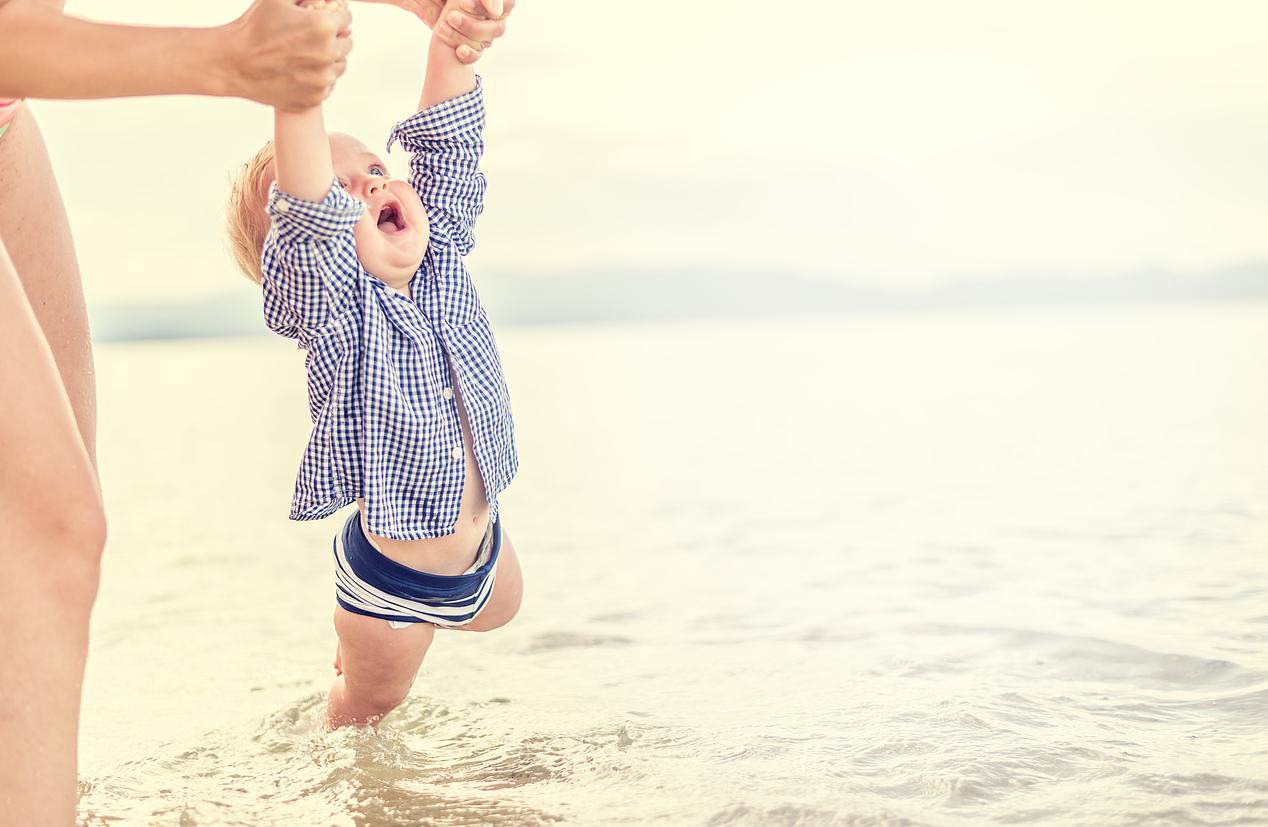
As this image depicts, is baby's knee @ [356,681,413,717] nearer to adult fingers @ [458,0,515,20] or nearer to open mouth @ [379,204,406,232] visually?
open mouth @ [379,204,406,232]

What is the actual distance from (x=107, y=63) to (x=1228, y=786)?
2197 millimetres

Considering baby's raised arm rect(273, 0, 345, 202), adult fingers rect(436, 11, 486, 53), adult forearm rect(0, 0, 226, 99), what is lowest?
baby's raised arm rect(273, 0, 345, 202)

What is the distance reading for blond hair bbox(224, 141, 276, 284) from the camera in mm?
2045

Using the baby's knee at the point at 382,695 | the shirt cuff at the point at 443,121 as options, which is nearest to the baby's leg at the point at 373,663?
the baby's knee at the point at 382,695

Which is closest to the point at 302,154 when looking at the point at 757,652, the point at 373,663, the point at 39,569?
the point at 39,569

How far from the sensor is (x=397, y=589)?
2.08 metres

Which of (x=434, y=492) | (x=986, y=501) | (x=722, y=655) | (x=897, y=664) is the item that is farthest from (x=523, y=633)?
(x=986, y=501)

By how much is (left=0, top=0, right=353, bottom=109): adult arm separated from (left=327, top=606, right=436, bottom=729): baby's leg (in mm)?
1128

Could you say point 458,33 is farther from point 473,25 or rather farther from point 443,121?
point 443,121

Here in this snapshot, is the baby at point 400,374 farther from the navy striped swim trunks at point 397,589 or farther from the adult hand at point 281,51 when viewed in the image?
the adult hand at point 281,51

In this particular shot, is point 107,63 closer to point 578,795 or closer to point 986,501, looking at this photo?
point 578,795

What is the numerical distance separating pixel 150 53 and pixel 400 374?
748 mm

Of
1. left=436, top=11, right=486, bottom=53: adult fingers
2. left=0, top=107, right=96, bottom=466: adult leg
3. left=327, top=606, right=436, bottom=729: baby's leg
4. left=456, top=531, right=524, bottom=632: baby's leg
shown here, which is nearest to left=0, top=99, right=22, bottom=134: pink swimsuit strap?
left=0, top=107, right=96, bottom=466: adult leg

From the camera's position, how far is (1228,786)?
1.86 metres
